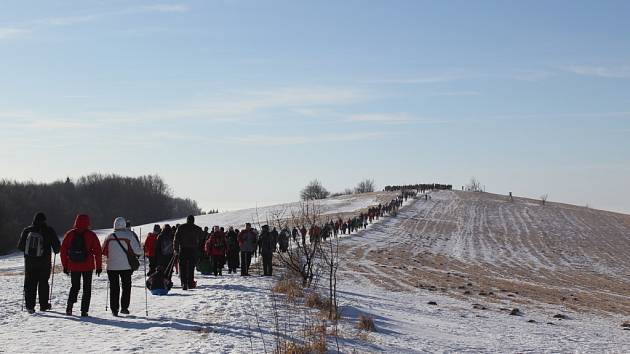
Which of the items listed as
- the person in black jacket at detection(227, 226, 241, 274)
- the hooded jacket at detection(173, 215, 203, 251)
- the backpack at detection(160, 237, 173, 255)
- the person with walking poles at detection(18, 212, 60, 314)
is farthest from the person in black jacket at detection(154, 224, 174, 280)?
the person with walking poles at detection(18, 212, 60, 314)

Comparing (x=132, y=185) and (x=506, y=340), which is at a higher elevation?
(x=132, y=185)

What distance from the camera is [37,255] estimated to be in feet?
42.0

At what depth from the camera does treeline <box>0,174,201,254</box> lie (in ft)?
287

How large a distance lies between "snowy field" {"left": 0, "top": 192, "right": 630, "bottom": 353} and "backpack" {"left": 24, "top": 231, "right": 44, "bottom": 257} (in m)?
1.10

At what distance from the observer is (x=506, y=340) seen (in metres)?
13.5

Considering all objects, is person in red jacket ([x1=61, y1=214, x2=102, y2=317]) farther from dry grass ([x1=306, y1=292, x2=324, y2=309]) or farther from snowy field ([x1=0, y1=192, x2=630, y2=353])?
dry grass ([x1=306, y1=292, x2=324, y2=309])

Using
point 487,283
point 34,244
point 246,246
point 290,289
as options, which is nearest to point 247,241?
point 246,246

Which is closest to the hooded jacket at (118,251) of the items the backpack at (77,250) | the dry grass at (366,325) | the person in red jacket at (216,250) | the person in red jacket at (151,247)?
the backpack at (77,250)

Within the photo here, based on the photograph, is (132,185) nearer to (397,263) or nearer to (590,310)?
(397,263)

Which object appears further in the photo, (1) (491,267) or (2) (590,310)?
(1) (491,267)

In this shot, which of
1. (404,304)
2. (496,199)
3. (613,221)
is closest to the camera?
(404,304)

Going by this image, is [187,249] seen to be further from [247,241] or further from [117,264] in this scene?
[117,264]

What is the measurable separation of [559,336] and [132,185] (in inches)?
4676

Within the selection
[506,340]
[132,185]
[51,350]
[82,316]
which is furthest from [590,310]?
[132,185]
